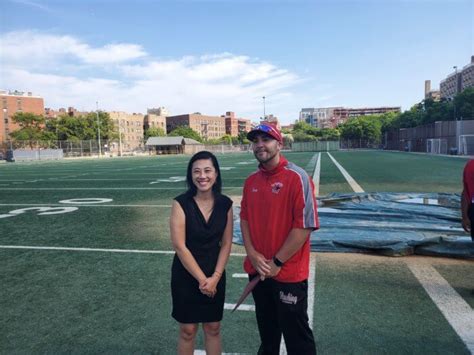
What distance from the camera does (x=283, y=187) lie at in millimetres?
2479

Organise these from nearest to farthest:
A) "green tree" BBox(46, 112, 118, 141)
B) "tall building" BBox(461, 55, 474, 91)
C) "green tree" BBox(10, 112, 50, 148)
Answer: "green tree" BBox(10, 112, 50, 148) → "green tree" BBox(46, 112, 118, 141) → "tall building" BBox(461, 55, 474, 91)

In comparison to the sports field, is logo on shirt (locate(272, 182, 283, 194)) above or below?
above

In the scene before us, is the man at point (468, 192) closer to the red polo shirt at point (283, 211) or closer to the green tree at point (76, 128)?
the red polo shirt at point (283, 211)

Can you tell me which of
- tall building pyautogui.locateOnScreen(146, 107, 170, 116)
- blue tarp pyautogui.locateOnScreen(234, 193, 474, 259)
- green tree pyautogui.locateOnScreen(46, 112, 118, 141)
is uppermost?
tall building pyautogui.locateOnScreen(146, 107, 170, 116)

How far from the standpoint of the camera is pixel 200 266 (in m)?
2.53

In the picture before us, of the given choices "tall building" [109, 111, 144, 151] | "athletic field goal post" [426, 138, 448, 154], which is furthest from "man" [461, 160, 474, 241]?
"tall building" [109, 111, 144, 151]

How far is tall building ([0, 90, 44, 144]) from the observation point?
103 m

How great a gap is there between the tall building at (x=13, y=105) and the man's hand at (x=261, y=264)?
114 m

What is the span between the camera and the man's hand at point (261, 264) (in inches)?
96.7

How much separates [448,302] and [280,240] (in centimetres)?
235

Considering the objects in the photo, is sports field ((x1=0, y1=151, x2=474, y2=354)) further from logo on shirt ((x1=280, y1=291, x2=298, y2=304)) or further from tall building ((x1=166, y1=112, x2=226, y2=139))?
tall building ((x1=166, y1=112, x2=226, y2=139))

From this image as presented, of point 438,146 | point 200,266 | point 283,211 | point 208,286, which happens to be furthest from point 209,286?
point 438,146

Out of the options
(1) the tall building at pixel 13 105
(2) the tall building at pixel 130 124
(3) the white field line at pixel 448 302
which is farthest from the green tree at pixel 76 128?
(3) the white field line at pixel 448 302

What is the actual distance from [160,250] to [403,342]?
12.4 feet
